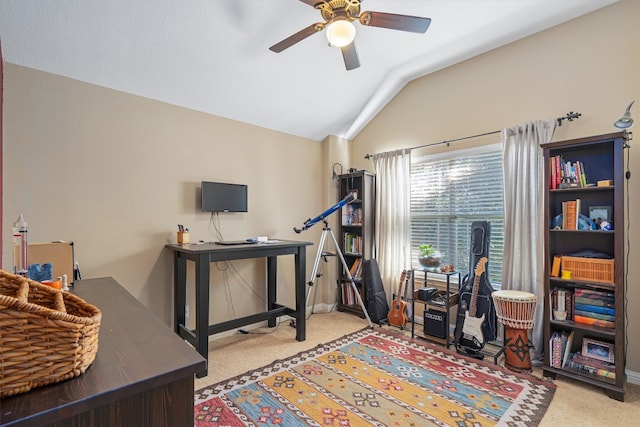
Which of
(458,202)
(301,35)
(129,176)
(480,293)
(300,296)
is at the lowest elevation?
(300,296)

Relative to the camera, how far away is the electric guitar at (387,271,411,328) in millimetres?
3463

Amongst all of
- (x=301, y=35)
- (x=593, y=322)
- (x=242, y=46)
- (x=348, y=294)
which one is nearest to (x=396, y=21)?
(x=301, y=35)

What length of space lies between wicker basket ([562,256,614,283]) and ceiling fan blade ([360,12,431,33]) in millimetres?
2054

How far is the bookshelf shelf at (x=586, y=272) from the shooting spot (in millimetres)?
2135

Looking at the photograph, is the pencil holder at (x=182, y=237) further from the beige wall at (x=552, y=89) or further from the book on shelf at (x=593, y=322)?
the book on shelf at (x=593, y=322)

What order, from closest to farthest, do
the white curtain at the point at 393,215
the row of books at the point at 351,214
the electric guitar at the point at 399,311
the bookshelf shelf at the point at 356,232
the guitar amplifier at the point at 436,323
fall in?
the guitar amplifier at the point at 436,323, the electric guitar at the point at 399,311, the white curtain at the point at 393,215, the bookshelf shelf at the point at 356,232, the row of books at the point at 351,214

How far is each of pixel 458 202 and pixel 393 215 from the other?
0.75 metres

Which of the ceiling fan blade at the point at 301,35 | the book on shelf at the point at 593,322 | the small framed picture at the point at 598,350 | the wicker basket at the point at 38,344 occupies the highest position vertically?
the ceiling fan blade at the point at 301,35

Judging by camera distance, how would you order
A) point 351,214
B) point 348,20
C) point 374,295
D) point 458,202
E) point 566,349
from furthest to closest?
1. point 351,214
2. point 374,295
3. point 458,202
4. point 566,349
5. point 348,20

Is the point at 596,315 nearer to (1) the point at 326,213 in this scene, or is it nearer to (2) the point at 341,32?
(1) the point at 326,213

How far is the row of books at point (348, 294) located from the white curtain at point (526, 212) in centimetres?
176

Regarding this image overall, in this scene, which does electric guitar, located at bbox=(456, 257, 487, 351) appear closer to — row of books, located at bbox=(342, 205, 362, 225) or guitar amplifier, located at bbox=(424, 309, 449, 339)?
guitar amplifier, located at bbox=(424, 309, 449, 339)

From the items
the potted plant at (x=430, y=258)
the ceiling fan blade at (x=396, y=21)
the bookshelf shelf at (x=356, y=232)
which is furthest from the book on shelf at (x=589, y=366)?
the ceiling fan blade at (x=396, y=21)

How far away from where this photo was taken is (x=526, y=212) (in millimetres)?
2781
